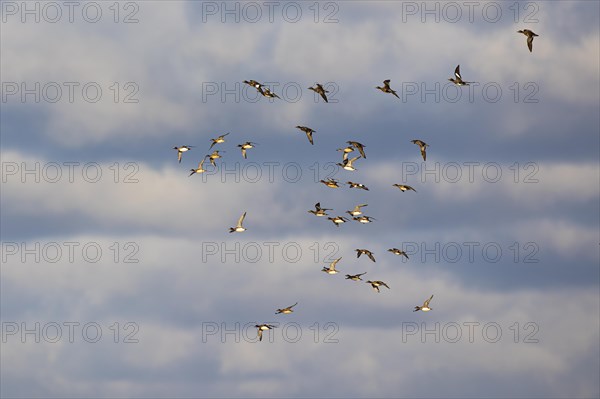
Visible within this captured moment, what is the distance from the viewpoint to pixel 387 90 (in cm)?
19000

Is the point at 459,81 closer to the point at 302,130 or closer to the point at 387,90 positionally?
the point at 387,90

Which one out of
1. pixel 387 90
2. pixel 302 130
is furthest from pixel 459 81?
pixel 302 130

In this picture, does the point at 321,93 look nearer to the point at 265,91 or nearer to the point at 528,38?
the point at 265,91

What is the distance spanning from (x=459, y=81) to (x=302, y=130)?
982 inches

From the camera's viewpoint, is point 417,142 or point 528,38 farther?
point 417,142

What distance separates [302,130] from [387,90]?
A: 52.5 feet

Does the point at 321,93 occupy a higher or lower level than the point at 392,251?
higher

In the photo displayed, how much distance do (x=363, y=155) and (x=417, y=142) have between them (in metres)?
8.47

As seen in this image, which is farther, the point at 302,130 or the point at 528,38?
the point at 302,130

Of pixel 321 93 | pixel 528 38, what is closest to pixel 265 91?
pixel 321 93

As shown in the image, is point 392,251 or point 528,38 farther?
point 392,251

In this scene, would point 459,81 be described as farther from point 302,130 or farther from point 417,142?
point 302,130

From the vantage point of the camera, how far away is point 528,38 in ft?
609

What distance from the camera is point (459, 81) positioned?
192500 millimetres
